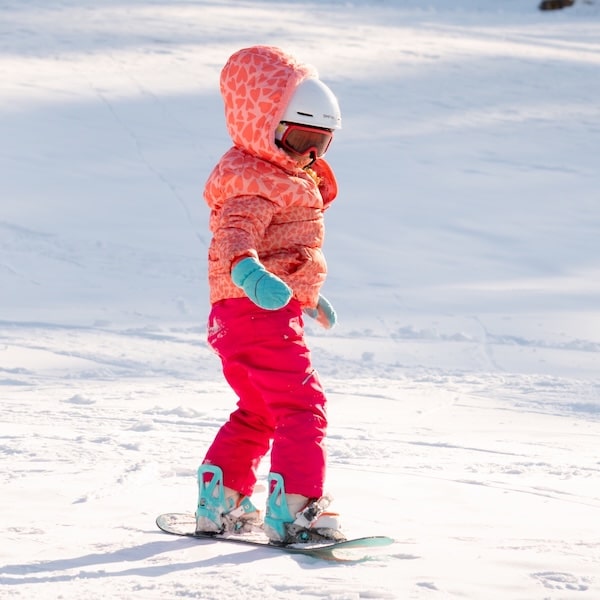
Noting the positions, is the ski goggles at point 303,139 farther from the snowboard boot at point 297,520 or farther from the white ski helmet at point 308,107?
the snowboard boot at point 297,520

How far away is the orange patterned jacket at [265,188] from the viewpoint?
2.98 m

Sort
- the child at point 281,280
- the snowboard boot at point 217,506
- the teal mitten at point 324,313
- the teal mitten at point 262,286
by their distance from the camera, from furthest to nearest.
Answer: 1. the teal mitten at point 324,313
2. the snowboard boot at point 217,506
3. the child at point 281,280
4. the teal mitten at point 262,286

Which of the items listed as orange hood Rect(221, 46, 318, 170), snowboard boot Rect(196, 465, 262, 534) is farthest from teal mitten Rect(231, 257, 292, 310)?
snowboard boot Rect(196, 465, 262, 534)

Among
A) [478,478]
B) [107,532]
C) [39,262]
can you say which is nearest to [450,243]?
[39,262]

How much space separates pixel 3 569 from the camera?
268cm

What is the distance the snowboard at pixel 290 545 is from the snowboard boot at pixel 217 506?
2cm

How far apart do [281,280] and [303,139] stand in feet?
1.41

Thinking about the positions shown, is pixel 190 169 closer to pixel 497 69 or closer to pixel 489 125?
pixel 489 125

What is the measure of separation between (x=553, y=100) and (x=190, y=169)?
5259 millimetres

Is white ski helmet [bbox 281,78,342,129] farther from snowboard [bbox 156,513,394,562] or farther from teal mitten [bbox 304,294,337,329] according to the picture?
snowboard [bbox 156,513,394,562]

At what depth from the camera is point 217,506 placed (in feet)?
10.2


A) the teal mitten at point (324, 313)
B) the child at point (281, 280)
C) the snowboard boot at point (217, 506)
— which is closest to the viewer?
the child at point (281, 280)

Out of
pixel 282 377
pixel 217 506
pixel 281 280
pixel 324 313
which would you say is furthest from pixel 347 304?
pixel 281 280

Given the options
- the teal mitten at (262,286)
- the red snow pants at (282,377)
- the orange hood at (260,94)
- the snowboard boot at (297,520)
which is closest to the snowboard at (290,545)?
the snowboard boot at (297,520)
